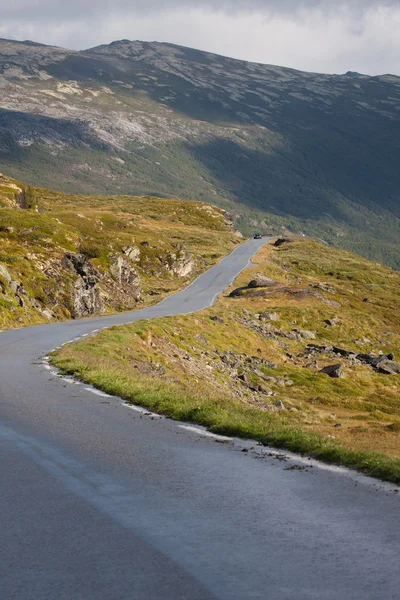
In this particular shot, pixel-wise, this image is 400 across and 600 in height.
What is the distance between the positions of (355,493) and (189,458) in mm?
3106

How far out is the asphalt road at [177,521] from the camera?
5.93m

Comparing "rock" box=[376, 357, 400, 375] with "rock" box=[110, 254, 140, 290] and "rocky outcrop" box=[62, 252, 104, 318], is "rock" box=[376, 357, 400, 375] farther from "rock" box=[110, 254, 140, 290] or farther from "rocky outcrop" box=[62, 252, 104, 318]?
"rock" box=[110, 254, 140, 290]

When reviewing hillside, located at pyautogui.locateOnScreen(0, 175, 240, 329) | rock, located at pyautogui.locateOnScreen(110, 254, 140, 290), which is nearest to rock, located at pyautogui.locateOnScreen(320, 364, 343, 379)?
hillside, located at pyautogui.locateOnScreen(0, 175, 240, 329)

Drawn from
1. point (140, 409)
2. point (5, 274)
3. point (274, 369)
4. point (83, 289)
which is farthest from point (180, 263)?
point (140, 409)

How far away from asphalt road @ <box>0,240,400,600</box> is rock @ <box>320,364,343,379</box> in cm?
3566

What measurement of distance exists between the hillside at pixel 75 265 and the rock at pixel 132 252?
139 mm

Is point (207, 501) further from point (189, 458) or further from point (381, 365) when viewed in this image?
point (381, 365)

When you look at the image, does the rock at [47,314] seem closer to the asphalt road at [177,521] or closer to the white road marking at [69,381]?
the white road marking at [69,381]

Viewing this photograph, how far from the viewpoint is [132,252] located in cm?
9238

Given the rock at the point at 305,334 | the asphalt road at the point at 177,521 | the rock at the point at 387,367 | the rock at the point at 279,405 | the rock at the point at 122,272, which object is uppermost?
the asphalt road at the point at 177,521

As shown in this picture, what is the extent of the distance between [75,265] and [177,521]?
1997 inches

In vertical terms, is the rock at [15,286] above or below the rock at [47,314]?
above

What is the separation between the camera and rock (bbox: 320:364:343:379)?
1891 inches

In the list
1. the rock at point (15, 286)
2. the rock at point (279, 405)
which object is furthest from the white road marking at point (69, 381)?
the rock at point (15, 286)
